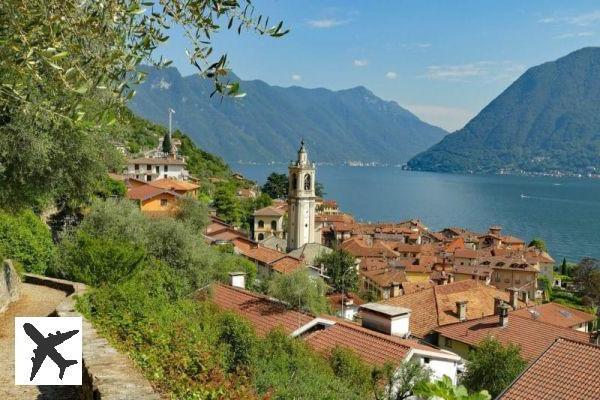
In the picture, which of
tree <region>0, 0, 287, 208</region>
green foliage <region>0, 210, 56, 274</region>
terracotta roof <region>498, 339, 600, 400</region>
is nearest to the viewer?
tree <region>0, 0, 287, 208</region>

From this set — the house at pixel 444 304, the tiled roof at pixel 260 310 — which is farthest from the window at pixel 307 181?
the tiled roof at pixel 260 310

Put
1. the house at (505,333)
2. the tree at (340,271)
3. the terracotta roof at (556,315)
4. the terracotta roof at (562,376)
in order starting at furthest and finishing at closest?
the tree at (340,271) < the terracotta roof at (556,315) < the house at (505,333) < the terracotta roof at (562,376)

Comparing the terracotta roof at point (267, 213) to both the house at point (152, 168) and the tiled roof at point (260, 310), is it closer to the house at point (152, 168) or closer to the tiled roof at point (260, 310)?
the house at point (152, 168)

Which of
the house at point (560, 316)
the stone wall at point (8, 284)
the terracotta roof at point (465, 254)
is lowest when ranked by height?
the terracotta roof at point (465, 254)

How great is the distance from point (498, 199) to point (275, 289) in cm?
17847

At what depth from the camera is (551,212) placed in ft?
491

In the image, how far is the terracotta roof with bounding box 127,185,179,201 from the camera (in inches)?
1455

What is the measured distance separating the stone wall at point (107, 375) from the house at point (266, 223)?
56.1 meters

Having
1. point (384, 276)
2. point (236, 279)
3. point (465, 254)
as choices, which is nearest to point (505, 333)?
point (236, 279)

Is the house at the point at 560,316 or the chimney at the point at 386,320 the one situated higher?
the chimney at the point at 386,320

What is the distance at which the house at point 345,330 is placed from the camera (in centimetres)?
1552

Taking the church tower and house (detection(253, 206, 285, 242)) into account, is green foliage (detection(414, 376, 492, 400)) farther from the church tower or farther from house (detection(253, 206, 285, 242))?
house (detection(253, 206, 285, 242))

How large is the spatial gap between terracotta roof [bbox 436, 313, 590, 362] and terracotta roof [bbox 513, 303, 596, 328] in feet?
17.1

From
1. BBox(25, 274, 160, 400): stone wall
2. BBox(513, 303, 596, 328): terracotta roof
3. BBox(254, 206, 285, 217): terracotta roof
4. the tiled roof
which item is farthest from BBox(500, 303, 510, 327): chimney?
BBox(254, 206, 285, 217): terracotta roof
